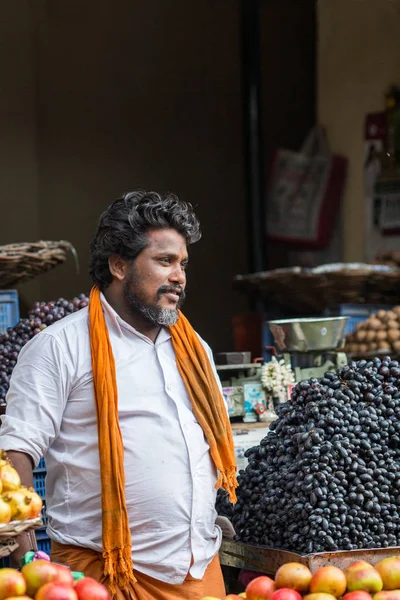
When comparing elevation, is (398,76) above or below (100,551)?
above

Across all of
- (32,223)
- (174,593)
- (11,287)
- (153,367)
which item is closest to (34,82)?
(32,223)

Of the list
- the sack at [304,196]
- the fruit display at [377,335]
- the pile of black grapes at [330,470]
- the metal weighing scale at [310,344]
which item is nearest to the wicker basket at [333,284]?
the fruit display at [377,335]

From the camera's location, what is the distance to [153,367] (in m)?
→ 2.90

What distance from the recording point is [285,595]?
2.21 meters

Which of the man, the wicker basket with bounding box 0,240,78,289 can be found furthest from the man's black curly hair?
the wicker basket with bounding box 0,240,78,289

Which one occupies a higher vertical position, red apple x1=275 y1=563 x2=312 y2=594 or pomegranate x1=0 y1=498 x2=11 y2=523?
pomegranate x1=0 y1=498 x2=11 y2=523

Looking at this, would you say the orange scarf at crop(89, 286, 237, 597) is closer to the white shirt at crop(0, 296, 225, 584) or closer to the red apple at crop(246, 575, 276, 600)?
the white shirt at crop(0, 296, 225, 584)

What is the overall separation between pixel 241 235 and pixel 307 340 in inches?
113

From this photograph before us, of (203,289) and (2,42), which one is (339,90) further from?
(2,42)

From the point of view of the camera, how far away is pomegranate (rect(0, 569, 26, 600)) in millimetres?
2104

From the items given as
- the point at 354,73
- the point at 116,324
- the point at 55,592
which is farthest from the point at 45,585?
the point at 354,73

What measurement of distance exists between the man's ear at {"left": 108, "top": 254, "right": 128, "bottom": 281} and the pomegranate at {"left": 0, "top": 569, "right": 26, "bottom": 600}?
106 centimetres

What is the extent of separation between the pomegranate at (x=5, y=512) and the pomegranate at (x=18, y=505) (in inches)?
0.8

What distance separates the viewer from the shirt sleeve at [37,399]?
104 inches
